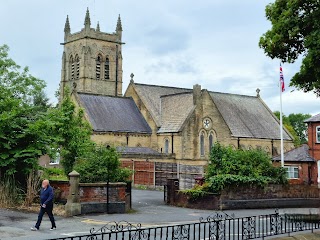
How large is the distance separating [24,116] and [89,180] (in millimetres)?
5002

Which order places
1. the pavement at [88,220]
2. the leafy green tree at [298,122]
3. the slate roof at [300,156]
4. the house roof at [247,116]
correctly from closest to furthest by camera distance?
the pavement at [88,220] < the slate roof at [300,156] < the house roof at [247,116] < the leafy green tree at [298,122]

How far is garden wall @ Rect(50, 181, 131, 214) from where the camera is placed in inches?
834

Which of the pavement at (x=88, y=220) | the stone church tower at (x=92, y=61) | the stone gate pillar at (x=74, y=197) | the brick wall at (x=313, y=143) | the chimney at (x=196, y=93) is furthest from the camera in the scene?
the stone church tower at (x=92, y=61)

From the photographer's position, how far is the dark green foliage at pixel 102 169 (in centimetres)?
2266

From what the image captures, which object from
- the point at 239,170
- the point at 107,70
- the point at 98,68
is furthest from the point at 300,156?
the point at 107,70

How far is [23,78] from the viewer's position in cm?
2988

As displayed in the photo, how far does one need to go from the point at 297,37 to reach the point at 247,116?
50.3 metres

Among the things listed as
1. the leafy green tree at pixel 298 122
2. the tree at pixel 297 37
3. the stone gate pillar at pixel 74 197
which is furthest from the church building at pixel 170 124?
the leafy green tree at pixel 298 122

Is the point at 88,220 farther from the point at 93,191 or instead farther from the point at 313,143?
the point at 313,143

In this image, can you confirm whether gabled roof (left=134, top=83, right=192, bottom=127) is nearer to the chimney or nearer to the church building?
the church building

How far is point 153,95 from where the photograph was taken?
63.5 m

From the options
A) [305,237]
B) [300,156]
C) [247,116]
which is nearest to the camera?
[305,237]

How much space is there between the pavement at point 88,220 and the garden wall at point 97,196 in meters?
0.52

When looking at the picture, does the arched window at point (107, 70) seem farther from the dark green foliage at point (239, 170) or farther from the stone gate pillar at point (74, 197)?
the stone gate pillar at point (74, 197)
